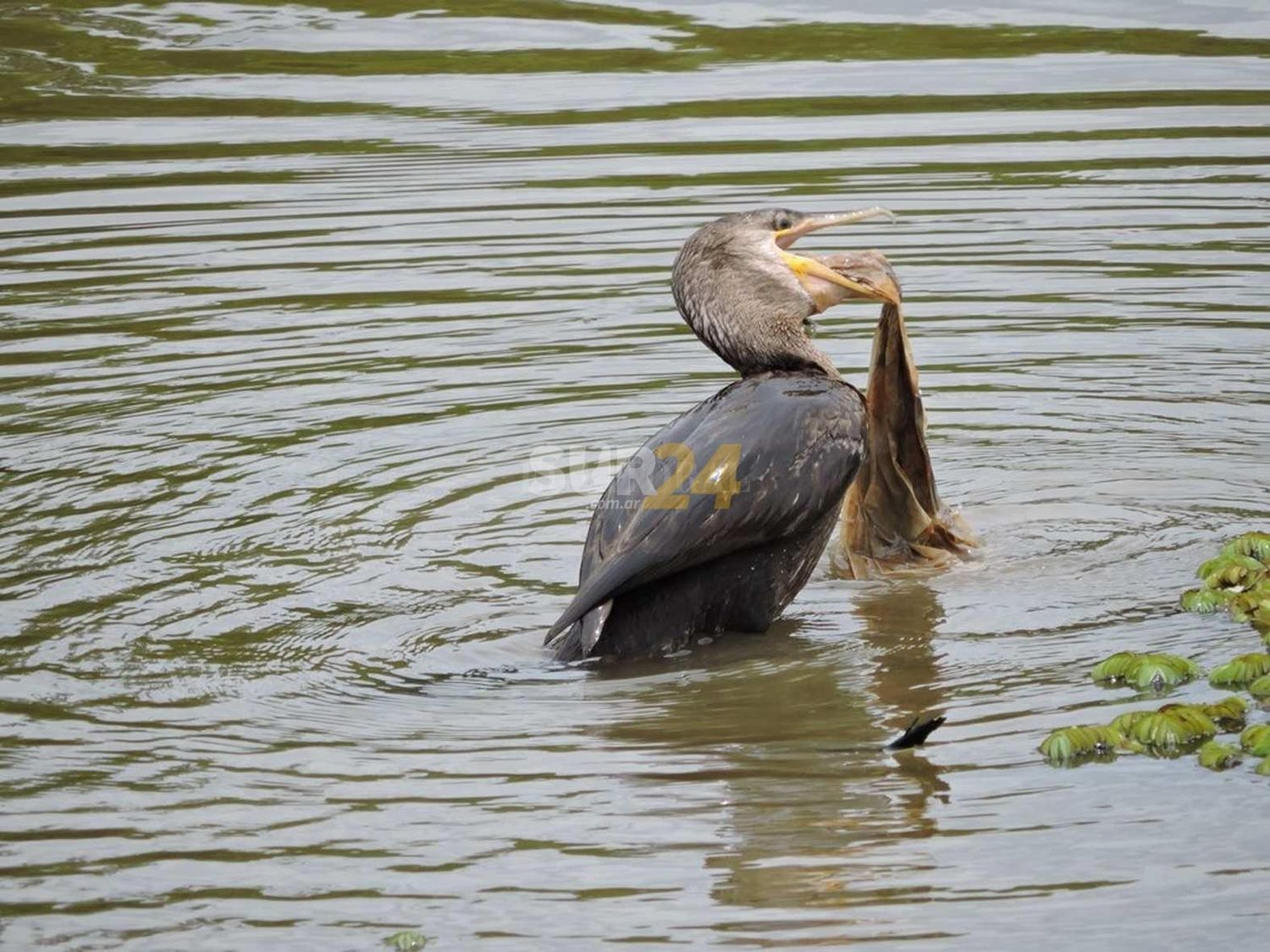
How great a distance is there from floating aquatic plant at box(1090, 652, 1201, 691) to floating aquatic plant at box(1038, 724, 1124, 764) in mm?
501

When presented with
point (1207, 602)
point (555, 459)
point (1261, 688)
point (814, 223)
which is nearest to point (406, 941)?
point (1261, 688)

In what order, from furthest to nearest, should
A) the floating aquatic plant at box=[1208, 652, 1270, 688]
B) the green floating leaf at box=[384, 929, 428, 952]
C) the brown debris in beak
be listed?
the brown debris in beak → the floating aquatic plant at box=[1208, 652, 1270, 688] → the green floating leaf at box=[384, 929, 428, 952]

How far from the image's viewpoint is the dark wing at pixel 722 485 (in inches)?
257

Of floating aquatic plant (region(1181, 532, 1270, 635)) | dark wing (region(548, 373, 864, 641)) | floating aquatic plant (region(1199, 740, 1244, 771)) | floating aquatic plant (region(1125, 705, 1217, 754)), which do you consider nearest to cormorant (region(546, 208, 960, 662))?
dark wing (region(548, 373, 864, 641))

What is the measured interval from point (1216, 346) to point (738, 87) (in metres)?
6.07

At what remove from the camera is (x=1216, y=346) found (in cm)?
987

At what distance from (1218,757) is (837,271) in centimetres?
274

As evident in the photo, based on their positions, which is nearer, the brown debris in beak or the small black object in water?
the small black object in water

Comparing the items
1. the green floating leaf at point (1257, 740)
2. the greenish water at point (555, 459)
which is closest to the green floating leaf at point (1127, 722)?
the greenish water at point (555, 459)

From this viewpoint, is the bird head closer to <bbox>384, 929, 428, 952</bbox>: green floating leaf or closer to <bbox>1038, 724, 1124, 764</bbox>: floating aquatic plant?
<bbox>1038, 724, 1124, 764</bbox>: floating aquatic plant

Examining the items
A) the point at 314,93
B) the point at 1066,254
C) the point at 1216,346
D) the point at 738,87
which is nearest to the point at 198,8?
the point at 314,93

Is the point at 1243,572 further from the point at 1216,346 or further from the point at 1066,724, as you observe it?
the point at 1216,346

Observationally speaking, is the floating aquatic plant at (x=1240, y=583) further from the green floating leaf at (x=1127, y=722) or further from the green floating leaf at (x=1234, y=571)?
the green floating leaf at (x=1127, y=722)

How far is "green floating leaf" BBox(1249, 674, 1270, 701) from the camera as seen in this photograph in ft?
19.3
